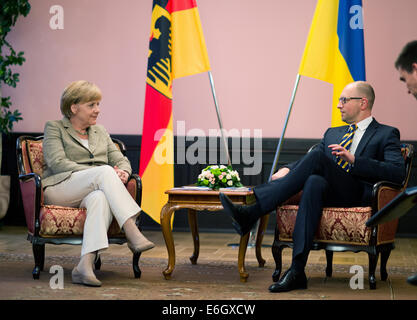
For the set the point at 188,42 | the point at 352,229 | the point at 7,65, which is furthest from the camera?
the point at 7,65

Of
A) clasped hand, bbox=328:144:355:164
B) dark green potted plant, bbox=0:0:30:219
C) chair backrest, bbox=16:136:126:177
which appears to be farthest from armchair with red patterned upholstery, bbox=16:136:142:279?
dark green potted plant, bbox=0:0:30:219

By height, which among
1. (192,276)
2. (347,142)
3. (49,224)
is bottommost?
(192,276)

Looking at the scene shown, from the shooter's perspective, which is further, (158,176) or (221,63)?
(221,63)

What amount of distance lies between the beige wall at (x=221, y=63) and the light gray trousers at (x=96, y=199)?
240cm

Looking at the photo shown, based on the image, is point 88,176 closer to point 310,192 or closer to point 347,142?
point 310,192

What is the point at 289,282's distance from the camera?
3.12 meters

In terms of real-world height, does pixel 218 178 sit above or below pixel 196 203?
above

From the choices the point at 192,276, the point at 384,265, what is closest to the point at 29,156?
the point at 192,276

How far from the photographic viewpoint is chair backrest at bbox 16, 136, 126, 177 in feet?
12.1

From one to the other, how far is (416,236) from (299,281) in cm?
274

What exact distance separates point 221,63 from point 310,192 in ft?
9.24

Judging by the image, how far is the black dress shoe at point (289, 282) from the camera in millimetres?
3109

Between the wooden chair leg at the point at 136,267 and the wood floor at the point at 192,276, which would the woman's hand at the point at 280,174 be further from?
the wooden chair leg at the point at 136,267

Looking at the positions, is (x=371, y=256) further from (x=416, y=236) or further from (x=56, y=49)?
(x=56, y=49)
